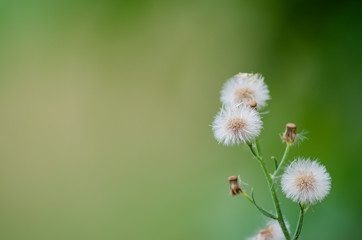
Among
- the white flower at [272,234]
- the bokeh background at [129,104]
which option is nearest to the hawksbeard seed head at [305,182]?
the white flower at [272,234]

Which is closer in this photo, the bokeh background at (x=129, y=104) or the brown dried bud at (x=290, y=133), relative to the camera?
the brown dried bud at (x=290, y=133)

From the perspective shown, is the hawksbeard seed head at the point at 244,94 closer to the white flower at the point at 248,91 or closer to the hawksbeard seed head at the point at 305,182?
the white flower at the point at 248,91

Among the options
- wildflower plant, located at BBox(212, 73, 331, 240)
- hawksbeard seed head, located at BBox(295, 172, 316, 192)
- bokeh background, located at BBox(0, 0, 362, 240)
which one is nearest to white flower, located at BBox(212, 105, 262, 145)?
wildflower plant, located at BBox(212, 73, 331, 240)

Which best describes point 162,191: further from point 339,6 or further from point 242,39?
point 339,6

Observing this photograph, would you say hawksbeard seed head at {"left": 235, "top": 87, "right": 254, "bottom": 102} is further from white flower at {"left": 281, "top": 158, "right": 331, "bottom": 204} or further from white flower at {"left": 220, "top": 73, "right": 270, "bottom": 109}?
white flower at {"left": 281, "top": 158, "right": 331, "bottom": 204}

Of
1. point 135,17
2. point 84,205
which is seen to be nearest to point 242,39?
point 135,17
